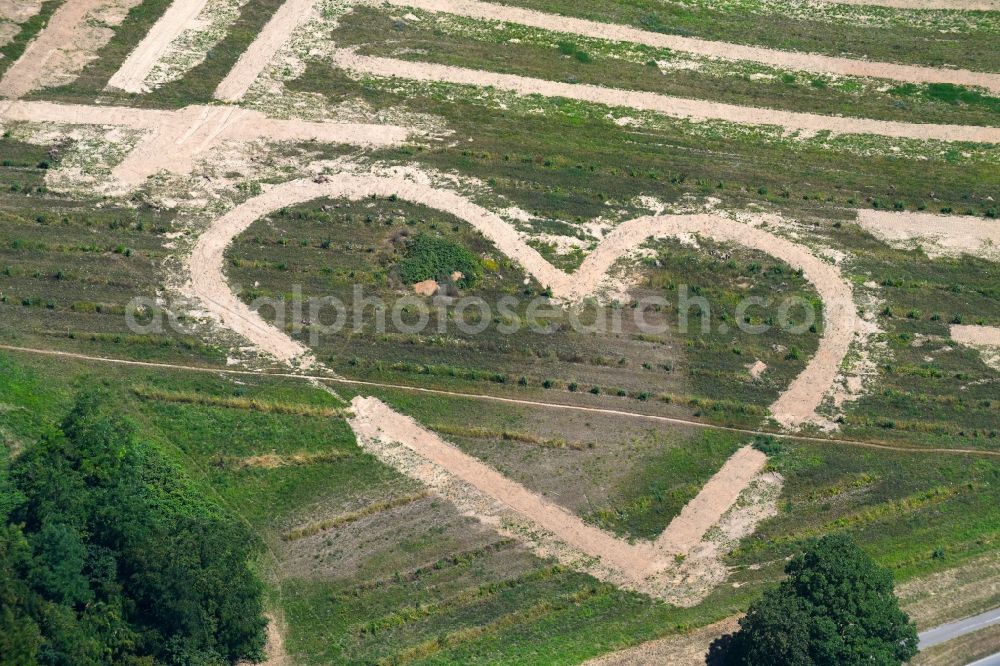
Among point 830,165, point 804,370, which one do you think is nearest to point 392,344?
point 804,370

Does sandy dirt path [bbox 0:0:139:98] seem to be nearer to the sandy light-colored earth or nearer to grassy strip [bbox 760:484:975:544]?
grassy strip [bbox 760:484:975:544]

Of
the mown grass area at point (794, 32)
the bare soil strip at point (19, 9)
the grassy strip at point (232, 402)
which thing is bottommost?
the grassy strip at point (232, 402)

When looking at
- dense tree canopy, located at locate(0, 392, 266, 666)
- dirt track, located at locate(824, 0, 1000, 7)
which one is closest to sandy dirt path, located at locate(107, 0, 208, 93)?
dense tree canopy, located at locate(0, 392, 266, 666)

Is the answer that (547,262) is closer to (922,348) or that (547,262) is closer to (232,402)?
(232,402)

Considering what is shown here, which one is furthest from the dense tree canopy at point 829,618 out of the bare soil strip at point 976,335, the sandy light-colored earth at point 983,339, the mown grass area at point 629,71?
the mown grass area at point 629,71

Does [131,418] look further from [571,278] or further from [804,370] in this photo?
[804,370]

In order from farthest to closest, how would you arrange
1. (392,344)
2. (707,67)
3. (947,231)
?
(707,67) < (947,231) < (392,344)

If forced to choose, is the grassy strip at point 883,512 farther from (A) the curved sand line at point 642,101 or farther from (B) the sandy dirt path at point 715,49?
(B) the sandy dirt path at point 715,49
